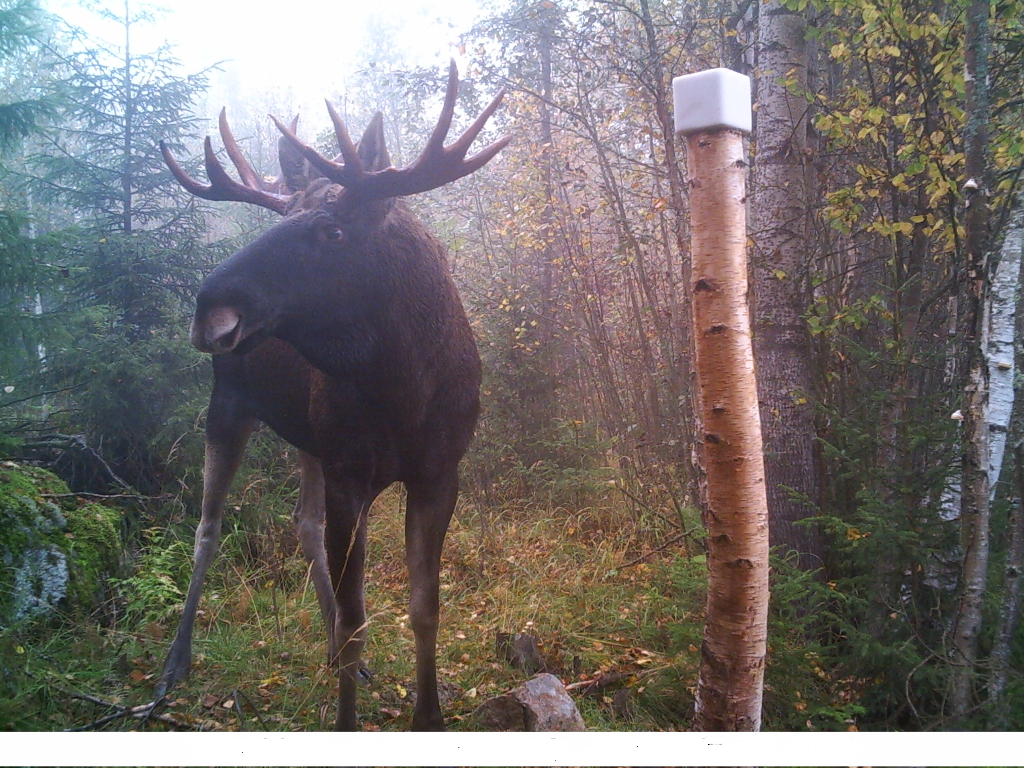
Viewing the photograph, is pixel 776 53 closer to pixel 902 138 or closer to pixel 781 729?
pixel 902 138

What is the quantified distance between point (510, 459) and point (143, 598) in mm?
1547

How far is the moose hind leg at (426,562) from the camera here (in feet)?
7.63

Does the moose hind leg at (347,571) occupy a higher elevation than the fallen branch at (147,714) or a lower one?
higher

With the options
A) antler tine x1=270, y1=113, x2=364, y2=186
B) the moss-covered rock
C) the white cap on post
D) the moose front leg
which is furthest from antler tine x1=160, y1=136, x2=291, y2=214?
the white cap on post

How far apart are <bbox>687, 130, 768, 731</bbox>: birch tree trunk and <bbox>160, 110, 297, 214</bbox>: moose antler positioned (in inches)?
55.8

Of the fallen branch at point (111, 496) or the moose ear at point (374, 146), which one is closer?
the moose ear at point (374, 146)

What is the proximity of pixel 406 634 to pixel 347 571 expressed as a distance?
0.36 m

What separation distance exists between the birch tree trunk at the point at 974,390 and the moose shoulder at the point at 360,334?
152cm

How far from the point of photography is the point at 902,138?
2.62 metres

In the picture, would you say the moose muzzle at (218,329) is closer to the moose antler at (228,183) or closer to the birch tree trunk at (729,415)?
the moose antler at (228,183)

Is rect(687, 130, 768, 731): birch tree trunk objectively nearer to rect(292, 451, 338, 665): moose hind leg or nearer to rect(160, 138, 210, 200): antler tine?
rect(292, 451, 338, 665): moose hind leg

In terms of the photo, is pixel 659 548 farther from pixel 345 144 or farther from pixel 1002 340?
pixel 345 144

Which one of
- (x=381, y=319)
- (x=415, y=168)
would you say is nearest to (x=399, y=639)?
(x=381, y=319)

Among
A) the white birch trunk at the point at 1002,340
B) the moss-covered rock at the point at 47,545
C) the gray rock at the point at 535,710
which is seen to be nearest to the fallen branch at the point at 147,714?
the moss-covered rock at the point at 47,545
